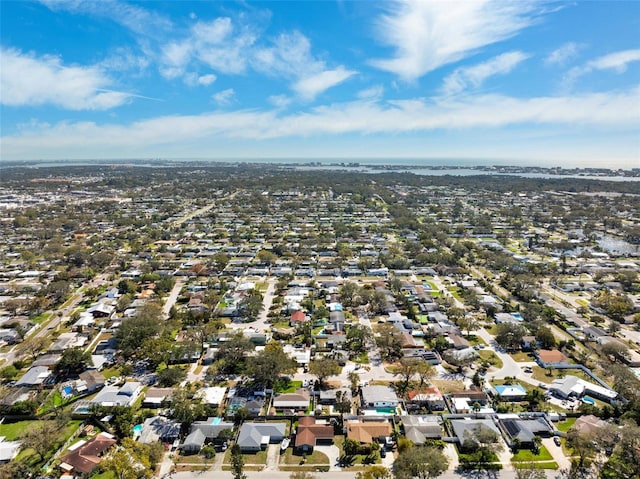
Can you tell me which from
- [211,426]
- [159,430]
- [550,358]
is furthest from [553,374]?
[159,430]

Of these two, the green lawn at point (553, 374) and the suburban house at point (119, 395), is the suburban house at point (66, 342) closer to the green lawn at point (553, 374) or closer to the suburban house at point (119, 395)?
the suburban house at point (119, 395)

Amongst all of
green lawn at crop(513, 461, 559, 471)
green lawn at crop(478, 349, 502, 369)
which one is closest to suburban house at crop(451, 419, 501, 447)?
green lawn at crop(513, 461, 559, 471)

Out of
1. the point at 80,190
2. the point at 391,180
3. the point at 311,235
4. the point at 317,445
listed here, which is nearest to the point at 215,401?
the point at 317,445

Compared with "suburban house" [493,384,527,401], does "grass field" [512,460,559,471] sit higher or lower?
lower

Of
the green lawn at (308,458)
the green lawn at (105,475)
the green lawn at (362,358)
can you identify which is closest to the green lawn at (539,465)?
the green lawn at (308,458)

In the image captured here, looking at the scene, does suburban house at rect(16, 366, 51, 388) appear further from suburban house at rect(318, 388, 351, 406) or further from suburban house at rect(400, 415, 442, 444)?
suburban house at rect(400, 415, 442, 444)

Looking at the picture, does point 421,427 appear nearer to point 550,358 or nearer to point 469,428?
point 469,428
